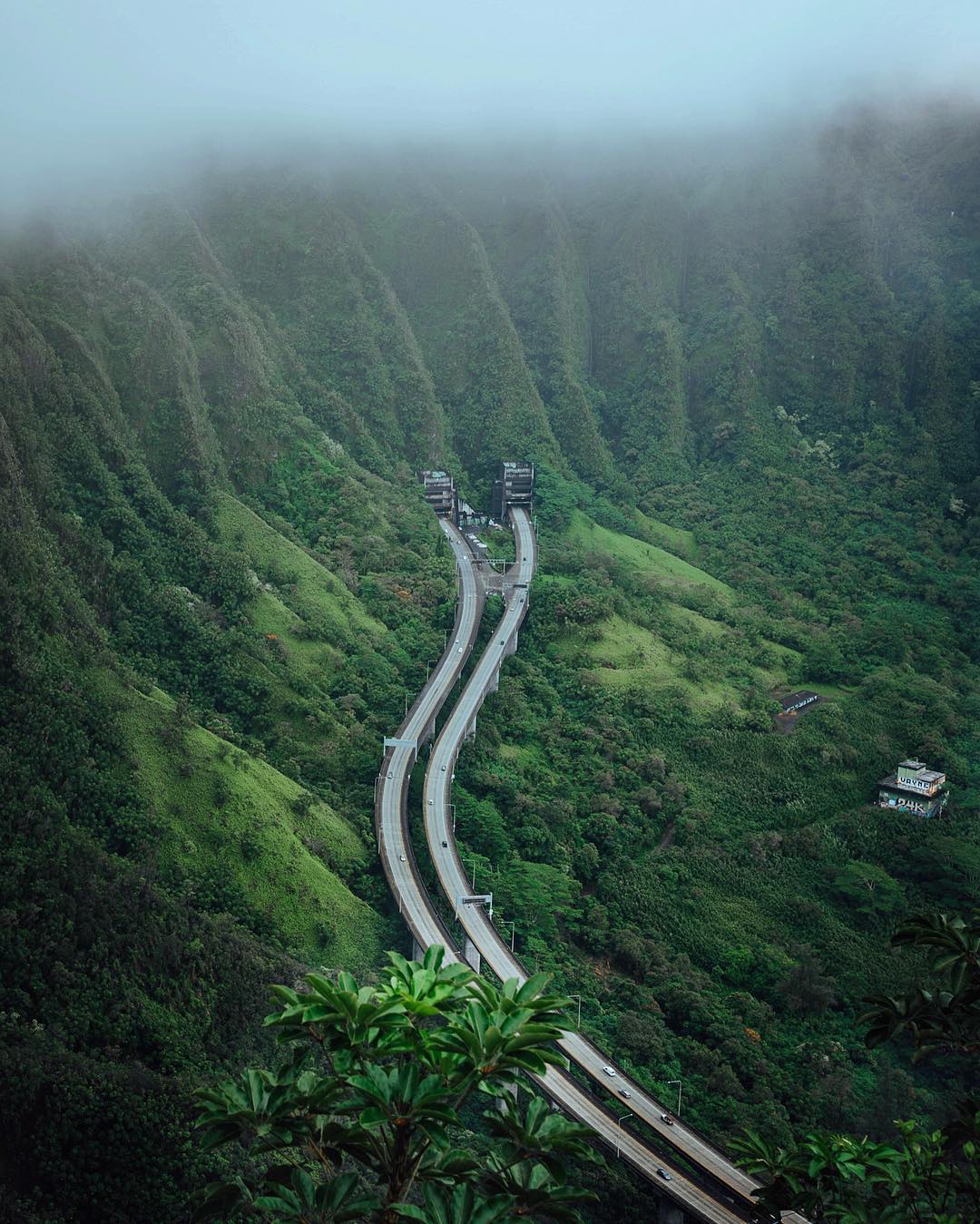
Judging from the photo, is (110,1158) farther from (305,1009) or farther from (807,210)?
(807,210)

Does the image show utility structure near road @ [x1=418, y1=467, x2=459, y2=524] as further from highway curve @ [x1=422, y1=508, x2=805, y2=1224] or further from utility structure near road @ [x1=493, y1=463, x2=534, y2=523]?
highway curve @ [x1=422, y1=508, x2=805, y2=1224]

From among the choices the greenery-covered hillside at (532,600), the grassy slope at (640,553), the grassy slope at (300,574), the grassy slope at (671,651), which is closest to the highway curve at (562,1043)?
the greenery-covered hillside at (532,600)

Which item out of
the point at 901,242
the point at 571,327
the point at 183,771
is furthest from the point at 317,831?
the point at 901,242

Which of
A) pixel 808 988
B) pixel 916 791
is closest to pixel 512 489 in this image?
pixel 916 791

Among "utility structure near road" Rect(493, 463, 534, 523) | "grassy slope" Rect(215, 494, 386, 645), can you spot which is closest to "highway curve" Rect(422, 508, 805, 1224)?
"grassy slope" Rect(215, 494, 386, 645)

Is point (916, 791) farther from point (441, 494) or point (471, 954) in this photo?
point (441, 494)

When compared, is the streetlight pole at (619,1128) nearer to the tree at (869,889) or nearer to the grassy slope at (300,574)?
the tree at (869,889)
